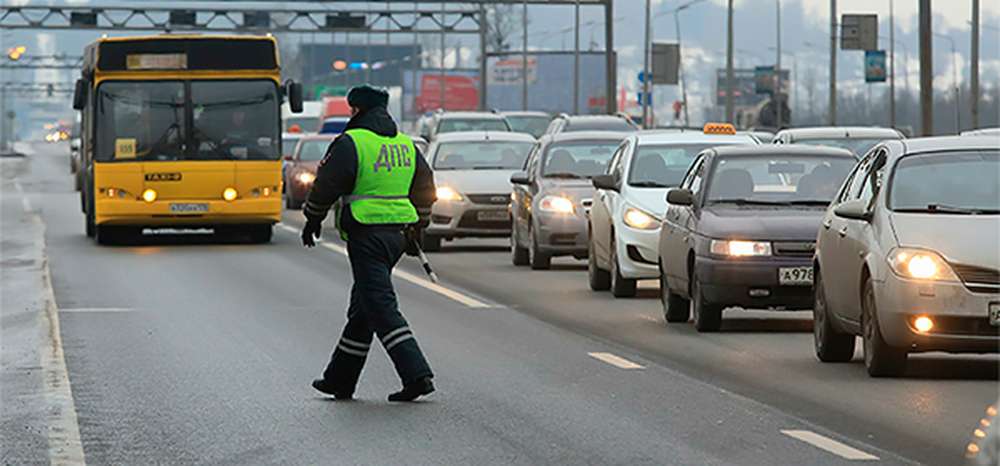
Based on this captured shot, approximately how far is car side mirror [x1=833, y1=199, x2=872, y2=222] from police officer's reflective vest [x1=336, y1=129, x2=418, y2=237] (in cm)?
298

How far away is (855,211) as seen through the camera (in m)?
14.9

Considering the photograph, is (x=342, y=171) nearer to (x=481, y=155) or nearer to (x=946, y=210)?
(x=946, y=210)

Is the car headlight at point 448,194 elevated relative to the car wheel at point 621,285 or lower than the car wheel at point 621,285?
elevated

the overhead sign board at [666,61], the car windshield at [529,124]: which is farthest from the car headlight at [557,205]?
the overhead sign board at [666,61]

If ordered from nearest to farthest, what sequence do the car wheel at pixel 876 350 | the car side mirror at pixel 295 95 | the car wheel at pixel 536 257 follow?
1. the car wheel at pixel 876 350
2. the car wheel at pixel 536 257
3. the car side mirror at pixel 295 95

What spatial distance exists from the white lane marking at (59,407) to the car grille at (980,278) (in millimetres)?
4728

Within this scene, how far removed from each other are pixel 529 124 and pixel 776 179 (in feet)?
132

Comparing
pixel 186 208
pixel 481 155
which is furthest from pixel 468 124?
pixel 186 208

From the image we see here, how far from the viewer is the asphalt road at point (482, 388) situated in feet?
36.3

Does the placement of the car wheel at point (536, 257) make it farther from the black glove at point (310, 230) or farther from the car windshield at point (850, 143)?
the black glove at point (310, 230)

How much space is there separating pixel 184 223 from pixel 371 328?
65.8 feet

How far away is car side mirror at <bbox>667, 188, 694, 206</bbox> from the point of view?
18669 millimetres

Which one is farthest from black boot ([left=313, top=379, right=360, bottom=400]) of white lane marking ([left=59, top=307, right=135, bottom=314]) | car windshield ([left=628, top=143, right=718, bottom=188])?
car windshield ([left=628, top=143, right=718, bottom=188])

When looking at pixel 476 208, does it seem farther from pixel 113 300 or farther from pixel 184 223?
pixel 113 300
